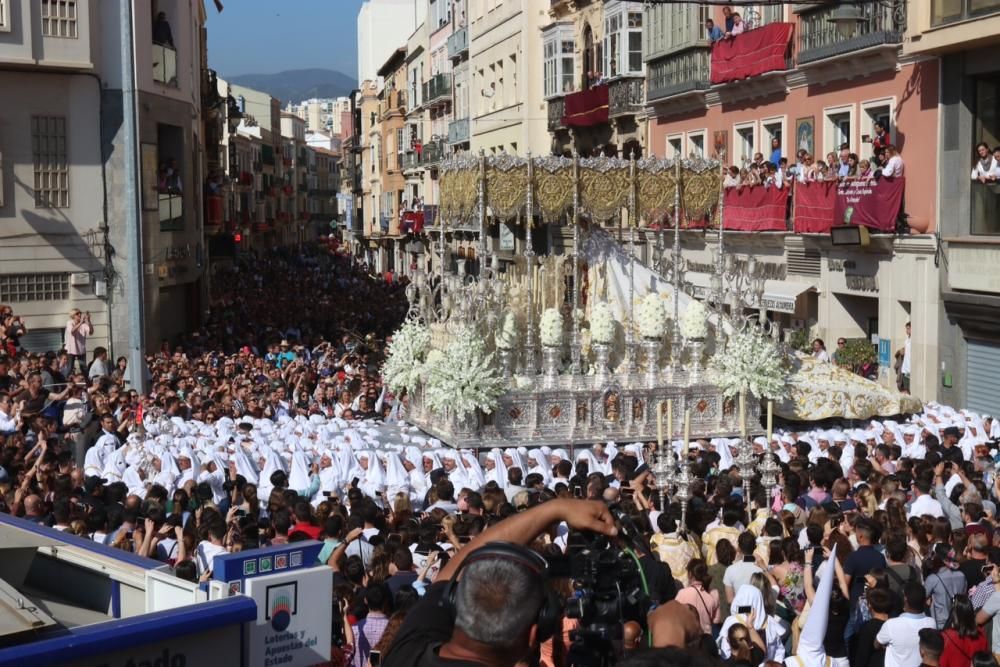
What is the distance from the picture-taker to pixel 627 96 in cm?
3256

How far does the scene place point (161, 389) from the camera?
18.8m

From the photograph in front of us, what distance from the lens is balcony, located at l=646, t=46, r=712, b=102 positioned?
93.8 ft

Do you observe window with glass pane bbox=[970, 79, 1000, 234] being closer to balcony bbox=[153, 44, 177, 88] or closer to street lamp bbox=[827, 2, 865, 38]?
street lamp bbox=[827, 2, 865, 38]

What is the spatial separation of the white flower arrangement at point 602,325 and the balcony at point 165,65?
1296 cm

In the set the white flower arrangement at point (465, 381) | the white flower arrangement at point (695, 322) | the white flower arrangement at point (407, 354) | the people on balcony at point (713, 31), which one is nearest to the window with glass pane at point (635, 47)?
the people on balcony at point (713, 31)

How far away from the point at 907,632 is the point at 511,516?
14.4 feet

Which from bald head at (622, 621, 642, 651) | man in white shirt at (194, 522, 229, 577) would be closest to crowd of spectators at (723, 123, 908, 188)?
man in white shirt at (194, 522, 229, 577)

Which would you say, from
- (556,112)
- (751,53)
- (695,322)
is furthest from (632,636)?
(556,112)

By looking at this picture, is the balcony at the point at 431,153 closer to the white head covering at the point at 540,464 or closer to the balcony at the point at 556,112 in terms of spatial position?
the balcony at the point at 556,112

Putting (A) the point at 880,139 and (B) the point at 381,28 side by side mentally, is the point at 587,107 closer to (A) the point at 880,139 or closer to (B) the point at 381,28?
(A) the point at 880,139

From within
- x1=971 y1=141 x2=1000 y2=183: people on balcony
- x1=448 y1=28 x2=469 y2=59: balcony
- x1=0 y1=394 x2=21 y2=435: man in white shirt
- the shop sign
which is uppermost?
x1=448 y1=28 x2=469 y2=59: balcony

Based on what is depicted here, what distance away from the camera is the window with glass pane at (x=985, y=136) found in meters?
19.8

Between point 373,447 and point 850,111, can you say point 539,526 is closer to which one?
point 373,447

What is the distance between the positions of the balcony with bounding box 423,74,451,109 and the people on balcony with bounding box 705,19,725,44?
76.4ft
